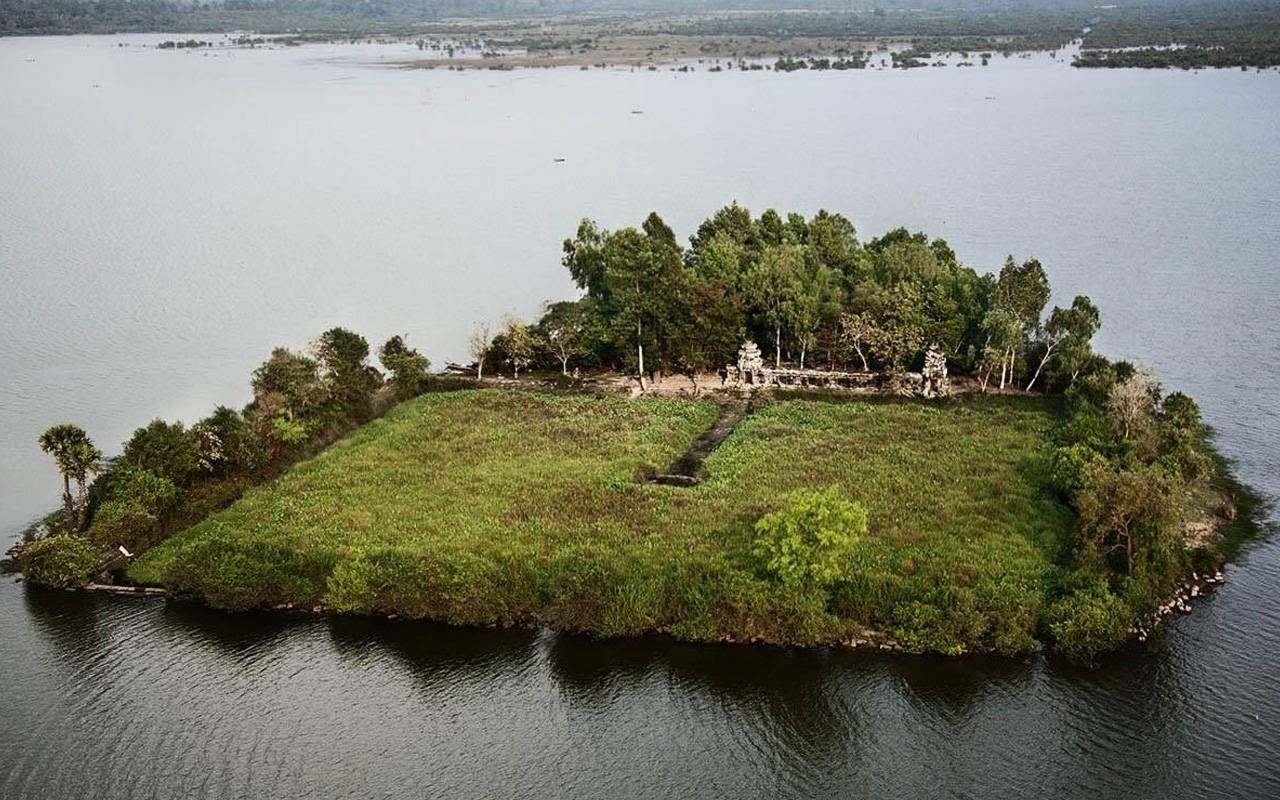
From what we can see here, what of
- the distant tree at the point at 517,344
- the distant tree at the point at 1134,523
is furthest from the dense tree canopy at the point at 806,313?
the distant tree at the point at 1134,523

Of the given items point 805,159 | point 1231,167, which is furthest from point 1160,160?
point 805,159

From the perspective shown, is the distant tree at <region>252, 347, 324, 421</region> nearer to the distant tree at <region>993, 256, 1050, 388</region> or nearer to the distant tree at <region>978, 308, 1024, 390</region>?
the distant tree at <region>978, 308, 1024, 390</region>

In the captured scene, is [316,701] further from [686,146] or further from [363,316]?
[686,146]

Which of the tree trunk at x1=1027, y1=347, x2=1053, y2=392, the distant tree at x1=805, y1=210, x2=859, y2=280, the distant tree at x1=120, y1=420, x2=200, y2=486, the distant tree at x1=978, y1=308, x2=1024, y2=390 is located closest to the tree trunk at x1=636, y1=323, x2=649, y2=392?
the distant tree at x1=805, y1=210, x2=859, y2=280

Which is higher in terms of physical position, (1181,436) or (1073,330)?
(1073,330)

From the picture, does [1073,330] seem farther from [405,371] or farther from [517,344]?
[405,371]

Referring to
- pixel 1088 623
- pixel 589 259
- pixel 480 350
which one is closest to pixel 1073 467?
pixel 1088 623
